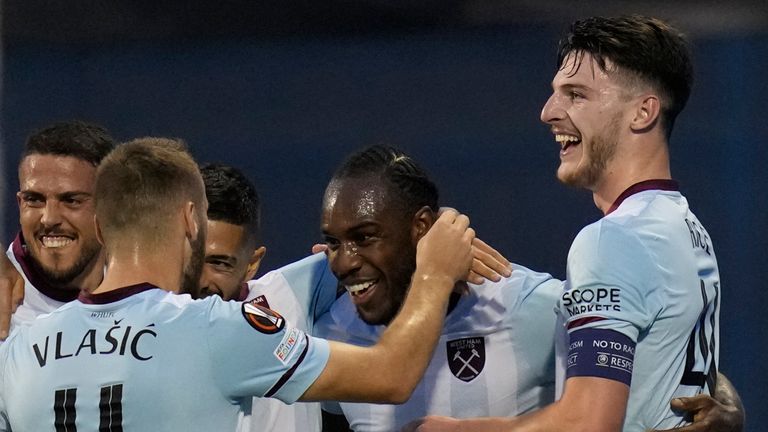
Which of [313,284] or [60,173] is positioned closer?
[313,284]

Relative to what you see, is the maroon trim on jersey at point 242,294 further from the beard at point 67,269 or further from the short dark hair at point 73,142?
the short dark hair at point 73,142

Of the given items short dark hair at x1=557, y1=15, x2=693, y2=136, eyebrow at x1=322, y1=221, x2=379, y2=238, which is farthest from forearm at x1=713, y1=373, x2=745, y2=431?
eyebrow at x1=322, y1=221, x2=379, y2=238

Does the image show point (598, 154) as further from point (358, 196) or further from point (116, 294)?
point (116, 294)

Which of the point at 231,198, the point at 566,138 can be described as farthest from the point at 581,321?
the point at 231,198

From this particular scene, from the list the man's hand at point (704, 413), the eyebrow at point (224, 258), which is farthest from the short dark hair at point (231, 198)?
the man's hand at point (704, 413)

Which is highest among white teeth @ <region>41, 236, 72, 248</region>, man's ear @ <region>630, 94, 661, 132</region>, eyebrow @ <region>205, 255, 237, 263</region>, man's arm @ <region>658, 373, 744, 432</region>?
man's ear @ <region>630, 94, 661, 132</region>

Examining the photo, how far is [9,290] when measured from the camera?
4098 mm

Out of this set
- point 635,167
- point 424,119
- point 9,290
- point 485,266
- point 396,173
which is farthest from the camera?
point 424,119

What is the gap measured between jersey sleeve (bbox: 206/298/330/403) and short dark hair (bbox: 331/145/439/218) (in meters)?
0.89

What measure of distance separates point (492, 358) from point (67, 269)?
1656mm

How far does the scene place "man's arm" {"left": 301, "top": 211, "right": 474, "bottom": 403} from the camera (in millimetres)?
2668

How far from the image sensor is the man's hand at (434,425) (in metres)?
3.09

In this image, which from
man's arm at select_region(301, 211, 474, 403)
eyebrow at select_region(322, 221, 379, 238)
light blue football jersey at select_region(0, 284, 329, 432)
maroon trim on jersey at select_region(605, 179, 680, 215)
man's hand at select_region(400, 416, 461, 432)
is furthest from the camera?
eyebrow at select_region(322, 221, 379, 238)

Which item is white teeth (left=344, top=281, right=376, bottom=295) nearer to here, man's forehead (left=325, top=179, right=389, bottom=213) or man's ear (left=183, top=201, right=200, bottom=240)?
man's forehead (left=325, top=179, right=389, bottom=213)
